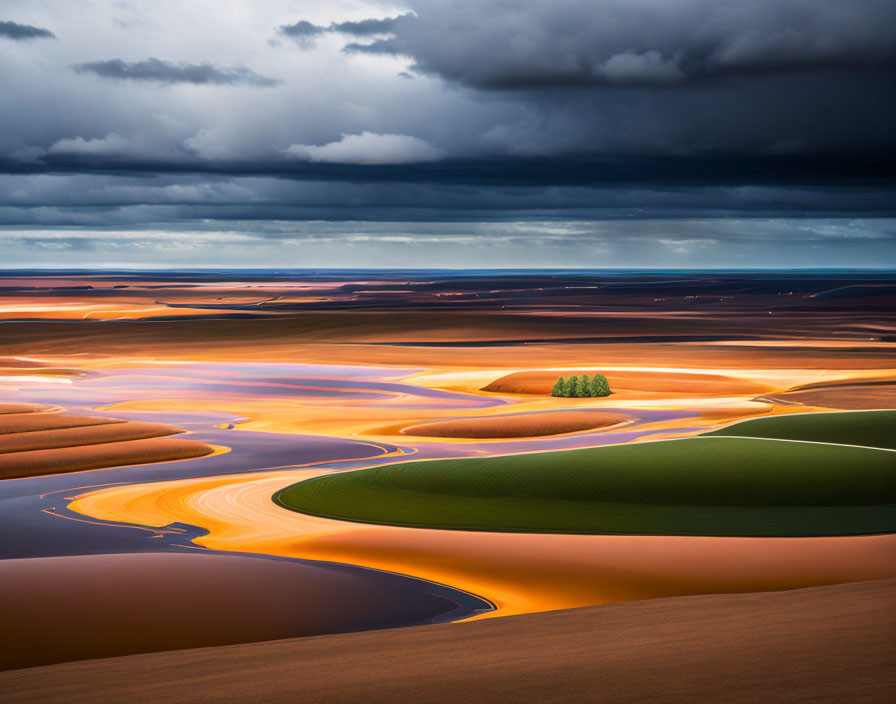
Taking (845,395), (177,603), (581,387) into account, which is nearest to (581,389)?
(581,387)

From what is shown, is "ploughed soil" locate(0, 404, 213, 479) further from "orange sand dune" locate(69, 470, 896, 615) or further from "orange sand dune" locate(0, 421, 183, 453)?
"orange sand dune" locate(69, 470, 896, 615)

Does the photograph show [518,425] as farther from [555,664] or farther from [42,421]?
[555,664]

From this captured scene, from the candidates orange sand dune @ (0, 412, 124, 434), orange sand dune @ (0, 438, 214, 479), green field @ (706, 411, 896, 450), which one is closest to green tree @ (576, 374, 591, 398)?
green field @ (706, 411, 896, 450)

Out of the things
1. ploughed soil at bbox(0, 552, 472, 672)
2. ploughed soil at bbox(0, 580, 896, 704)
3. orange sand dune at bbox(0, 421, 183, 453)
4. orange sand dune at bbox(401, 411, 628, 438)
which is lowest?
orange sand dune at bbox(401, 411, 628, 438)

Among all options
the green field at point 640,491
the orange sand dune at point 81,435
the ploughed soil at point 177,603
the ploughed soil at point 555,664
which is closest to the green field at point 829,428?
the green field at point 640,491

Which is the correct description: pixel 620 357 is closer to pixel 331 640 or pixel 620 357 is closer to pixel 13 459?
pixel 13 459

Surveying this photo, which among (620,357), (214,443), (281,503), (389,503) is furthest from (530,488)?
(620,357)
